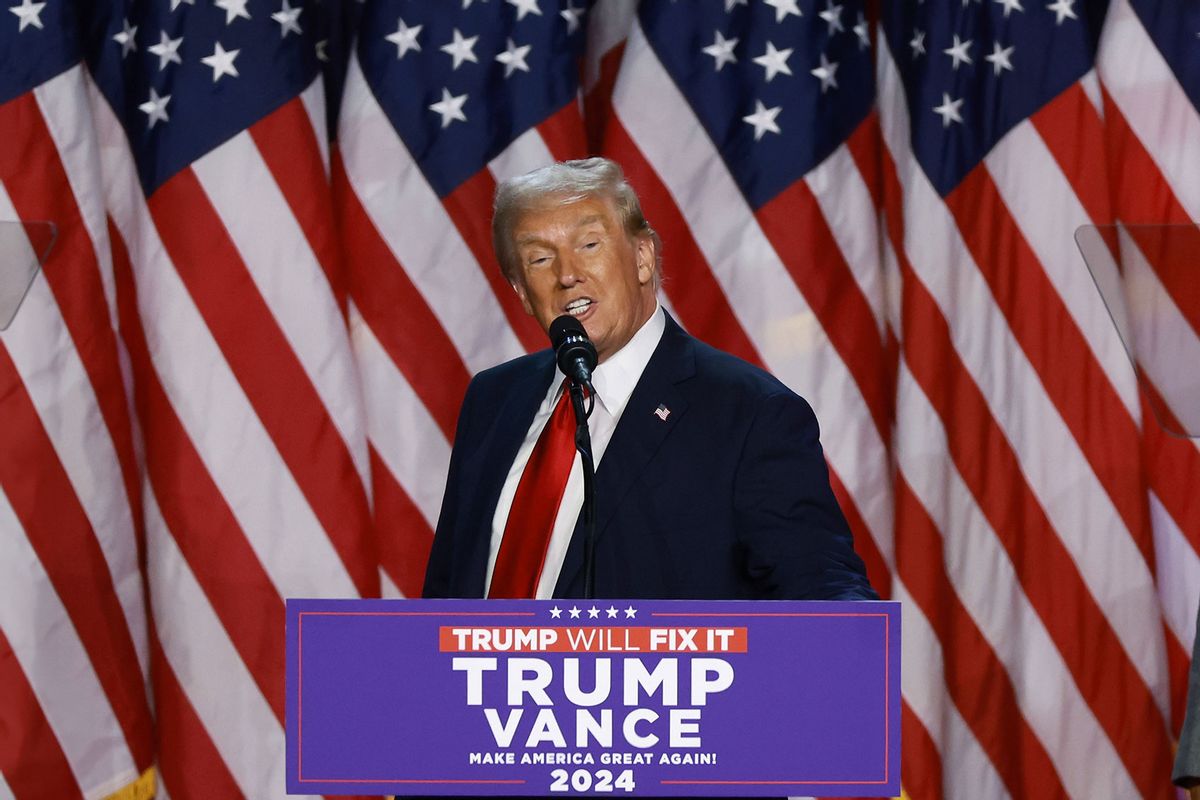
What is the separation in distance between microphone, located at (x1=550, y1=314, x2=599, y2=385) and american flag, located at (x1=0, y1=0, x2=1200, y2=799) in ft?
5.22

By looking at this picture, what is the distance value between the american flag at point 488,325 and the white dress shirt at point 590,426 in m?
1.18

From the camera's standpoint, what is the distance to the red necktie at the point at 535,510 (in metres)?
1.88

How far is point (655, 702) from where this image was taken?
142 cm

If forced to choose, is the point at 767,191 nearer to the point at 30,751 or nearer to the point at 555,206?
the point at 555,206

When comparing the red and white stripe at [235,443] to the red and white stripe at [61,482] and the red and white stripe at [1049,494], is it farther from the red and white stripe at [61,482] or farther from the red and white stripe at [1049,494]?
the red and white stripe at [1049,494]

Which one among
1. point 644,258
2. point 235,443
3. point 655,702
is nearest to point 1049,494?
point 644,258

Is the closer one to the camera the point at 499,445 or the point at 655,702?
the point at 655,702

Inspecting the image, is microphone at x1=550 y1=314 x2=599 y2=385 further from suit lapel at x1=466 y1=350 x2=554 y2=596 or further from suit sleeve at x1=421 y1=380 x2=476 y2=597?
suit sleeve at x1=421 y1=380 x2=476 y2=597

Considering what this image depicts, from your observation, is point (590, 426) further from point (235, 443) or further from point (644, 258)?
point (235, 443)

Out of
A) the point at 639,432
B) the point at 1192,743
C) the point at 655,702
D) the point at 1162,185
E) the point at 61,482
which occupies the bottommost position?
the point at 1192,743

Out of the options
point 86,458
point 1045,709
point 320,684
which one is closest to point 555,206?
point 320,684

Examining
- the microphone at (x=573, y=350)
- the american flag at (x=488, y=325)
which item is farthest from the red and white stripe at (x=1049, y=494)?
the microphone at (x=573, y=350)

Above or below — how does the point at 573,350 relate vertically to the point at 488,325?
below

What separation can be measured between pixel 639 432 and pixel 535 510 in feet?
0.56
